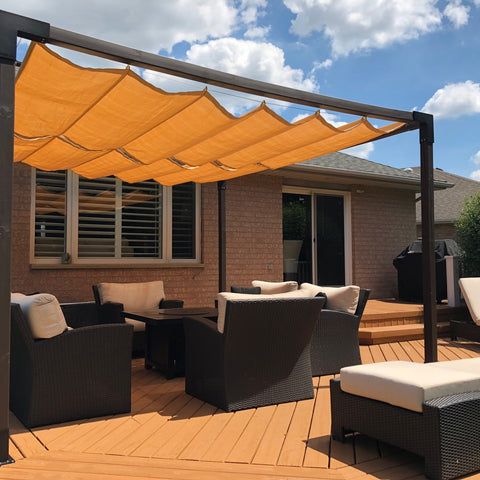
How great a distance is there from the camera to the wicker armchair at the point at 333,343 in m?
5.13

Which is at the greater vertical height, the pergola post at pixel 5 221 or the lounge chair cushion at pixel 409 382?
the pergola post at pixel 5 221

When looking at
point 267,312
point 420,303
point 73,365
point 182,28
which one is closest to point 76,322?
point 73,365

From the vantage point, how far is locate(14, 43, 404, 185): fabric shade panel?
12.0 feet

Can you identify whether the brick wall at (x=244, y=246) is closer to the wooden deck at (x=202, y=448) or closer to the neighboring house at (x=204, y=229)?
the neighboring house at (x=204, y=229)

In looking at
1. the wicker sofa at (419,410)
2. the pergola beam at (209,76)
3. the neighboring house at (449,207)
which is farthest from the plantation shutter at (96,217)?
the neighboring house at (449,207)

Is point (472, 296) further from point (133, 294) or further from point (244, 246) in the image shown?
point (133, 294)

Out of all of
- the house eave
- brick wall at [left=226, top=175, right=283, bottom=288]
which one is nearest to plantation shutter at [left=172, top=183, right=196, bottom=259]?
brick wall at [left=226, top=175, right=283, bottom=288]

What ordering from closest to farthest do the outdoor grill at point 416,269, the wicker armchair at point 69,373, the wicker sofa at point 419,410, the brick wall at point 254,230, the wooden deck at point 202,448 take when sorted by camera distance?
1. the wicker sofa at point 419,410
2. the wooden deck at point 202,448
3. the wicker armchair at point 69,373
4. the brick wall at point 254,230
5. the outdoor grill at point 416,269

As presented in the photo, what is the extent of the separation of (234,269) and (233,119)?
475 centimetres

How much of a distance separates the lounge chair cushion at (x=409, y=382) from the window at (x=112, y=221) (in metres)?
5.25

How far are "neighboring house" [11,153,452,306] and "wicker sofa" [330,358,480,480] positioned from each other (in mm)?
5138

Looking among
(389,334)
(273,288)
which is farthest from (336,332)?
(389,334)

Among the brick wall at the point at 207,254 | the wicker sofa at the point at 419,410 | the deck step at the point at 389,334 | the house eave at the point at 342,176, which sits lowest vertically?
the deck step at the point at 389,334

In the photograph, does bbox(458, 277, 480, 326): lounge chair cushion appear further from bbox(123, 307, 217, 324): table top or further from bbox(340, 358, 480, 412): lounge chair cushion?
bbox(340, 358, 480, 412): lounge chair cushion
